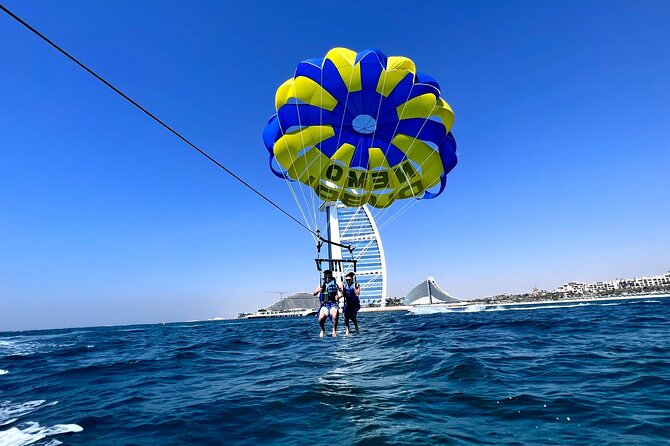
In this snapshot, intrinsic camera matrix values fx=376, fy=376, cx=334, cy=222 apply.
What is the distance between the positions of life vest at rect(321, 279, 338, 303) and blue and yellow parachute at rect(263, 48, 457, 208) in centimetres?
502

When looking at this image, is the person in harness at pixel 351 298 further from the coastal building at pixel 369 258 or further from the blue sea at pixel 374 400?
the coastal building at pixel 369 258

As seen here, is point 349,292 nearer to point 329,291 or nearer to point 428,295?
point 329,291

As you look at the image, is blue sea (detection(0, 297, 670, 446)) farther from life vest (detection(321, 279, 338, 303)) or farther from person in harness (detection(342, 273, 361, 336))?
life vest (detection(321, 279, 338, 303))

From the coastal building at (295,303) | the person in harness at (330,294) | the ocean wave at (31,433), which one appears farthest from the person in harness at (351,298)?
the coastal building at (295,303)

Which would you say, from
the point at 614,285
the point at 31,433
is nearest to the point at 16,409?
the point at 31,433

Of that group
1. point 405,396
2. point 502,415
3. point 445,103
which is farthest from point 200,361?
point 445,103

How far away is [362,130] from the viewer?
14.8m

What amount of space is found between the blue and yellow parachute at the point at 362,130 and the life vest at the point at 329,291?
16.5ft

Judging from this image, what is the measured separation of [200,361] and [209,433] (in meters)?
8.01

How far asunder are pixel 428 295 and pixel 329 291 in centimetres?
9888

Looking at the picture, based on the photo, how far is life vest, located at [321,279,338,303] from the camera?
11.4m

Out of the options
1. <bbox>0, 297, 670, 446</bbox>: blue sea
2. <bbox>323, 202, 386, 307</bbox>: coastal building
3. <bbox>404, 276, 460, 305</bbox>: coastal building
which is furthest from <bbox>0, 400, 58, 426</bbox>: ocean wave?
<bbox>404, 276, 460, 305</bbox>: coastal building

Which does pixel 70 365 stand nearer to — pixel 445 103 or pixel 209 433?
pixel 209 433

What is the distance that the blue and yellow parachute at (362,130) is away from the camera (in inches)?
509
